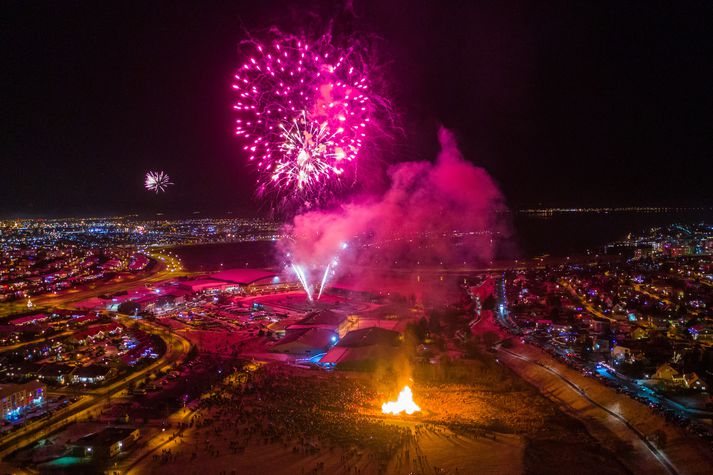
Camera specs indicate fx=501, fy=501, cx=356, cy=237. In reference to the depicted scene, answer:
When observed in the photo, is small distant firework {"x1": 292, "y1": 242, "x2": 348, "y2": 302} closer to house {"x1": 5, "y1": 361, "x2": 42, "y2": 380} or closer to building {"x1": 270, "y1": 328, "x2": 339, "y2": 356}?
building {"x1": 270, "y1": 328, "x2": 339, "y2": 356}

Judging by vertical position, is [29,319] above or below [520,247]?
below

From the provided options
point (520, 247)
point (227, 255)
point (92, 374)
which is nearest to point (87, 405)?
point (92, 374)

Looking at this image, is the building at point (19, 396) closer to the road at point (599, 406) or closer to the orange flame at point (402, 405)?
the orange flame at point (402, 405)

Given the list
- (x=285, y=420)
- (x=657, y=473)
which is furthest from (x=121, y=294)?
(x=657, y=473)

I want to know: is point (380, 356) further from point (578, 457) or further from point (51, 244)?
point (51, 244)

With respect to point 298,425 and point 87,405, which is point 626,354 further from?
point 87,405

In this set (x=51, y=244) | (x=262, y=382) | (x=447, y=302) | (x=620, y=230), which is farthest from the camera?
(x=620, y=230)
